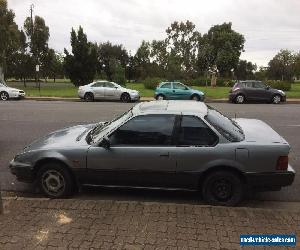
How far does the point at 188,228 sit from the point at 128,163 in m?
1.53

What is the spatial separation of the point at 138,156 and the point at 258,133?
1.90 m

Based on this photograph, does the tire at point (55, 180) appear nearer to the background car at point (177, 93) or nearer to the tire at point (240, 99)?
the background car at point (177, 93)

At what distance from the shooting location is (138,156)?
6.16 meters

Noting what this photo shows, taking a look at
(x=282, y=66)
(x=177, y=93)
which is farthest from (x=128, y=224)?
(x=282, y=66)

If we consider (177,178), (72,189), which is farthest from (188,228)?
(72,189)

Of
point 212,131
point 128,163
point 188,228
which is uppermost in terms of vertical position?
point 212,131

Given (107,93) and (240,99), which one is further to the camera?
(107,93)

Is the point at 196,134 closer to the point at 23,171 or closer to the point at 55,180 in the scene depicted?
the point at 55,180

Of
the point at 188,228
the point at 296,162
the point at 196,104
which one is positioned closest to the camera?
the point at 188,228

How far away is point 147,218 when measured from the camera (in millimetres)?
5328

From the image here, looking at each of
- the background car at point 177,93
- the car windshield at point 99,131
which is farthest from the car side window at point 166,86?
the car windshield at point 99,131

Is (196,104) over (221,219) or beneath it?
over

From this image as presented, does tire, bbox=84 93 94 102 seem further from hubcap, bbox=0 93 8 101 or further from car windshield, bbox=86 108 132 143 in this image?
car windshield, bbox=86 108 132 143

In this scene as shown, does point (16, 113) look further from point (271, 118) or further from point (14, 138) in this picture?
point (271, 118)
